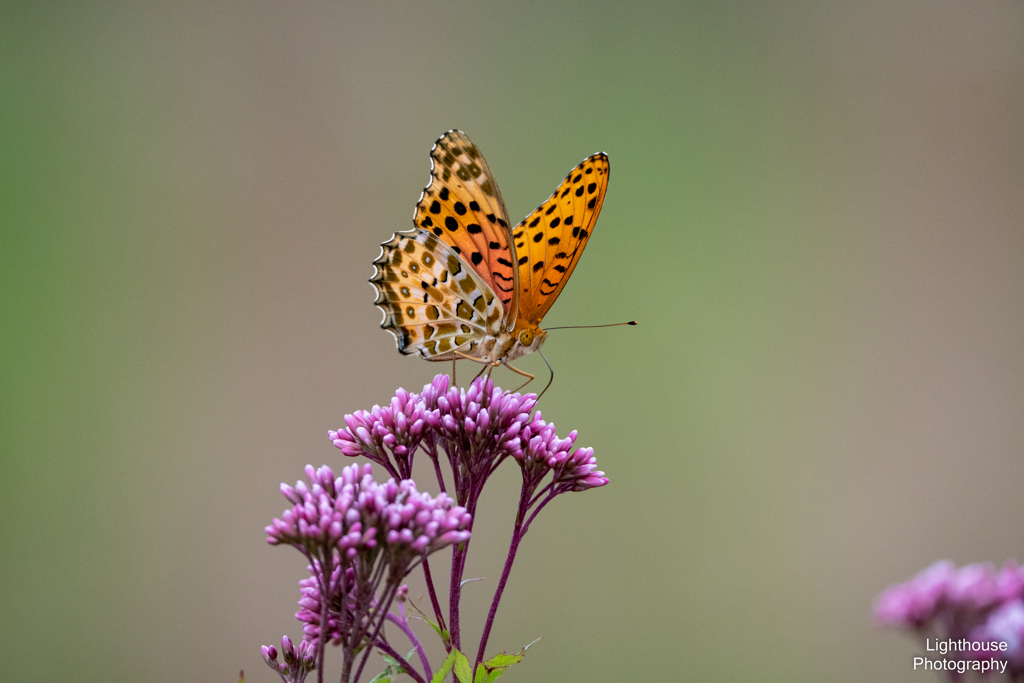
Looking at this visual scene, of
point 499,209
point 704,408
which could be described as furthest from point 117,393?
point 499,209

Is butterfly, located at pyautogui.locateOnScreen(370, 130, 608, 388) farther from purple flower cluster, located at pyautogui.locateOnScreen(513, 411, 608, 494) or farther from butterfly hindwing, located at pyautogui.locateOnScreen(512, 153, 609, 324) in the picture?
purple flower cluster, located at pyautogui.locateOnScreen(513, 411, 608, 494)

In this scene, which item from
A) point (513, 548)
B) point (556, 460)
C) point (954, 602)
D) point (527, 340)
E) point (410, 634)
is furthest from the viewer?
point (527, 340)

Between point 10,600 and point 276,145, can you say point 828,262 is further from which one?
point 10,600

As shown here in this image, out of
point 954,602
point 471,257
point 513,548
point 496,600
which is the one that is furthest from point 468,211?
point 954,602

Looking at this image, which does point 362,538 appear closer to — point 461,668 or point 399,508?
point 399,508

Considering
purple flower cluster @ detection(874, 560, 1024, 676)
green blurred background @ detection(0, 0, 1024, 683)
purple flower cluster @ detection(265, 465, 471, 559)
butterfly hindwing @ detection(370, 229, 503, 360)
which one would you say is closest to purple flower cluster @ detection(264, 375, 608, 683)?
purple flower cluster @ detection(265, 465, 471, 559)
